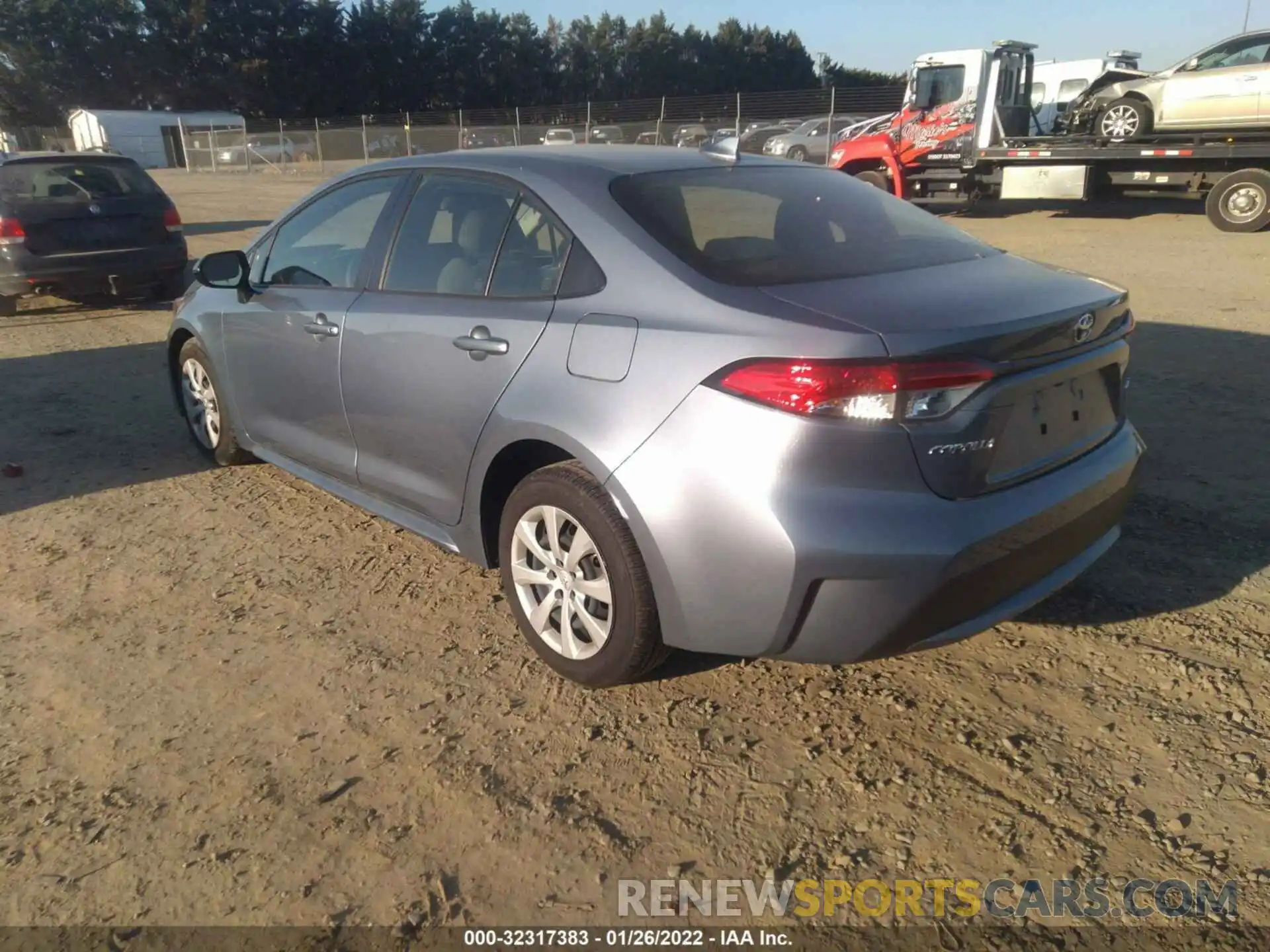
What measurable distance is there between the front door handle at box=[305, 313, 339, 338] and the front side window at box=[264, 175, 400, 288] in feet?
0.49

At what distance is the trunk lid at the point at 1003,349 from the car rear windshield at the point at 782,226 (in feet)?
0.49

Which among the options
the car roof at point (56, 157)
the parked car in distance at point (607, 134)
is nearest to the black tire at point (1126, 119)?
the car roof at point (56, 157)

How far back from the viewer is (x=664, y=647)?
2.91 metres

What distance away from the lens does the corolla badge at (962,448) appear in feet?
8.05

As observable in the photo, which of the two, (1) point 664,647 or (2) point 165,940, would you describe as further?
(1) point 664,647

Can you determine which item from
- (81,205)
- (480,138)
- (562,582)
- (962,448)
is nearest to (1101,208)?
(81,205)

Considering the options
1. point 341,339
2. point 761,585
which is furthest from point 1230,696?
point 341,339

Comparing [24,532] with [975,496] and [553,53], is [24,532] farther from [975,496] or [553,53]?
[553,53]

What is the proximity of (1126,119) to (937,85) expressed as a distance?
3.67 metres

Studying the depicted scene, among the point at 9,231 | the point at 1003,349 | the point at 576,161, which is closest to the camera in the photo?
the point at 1003,349

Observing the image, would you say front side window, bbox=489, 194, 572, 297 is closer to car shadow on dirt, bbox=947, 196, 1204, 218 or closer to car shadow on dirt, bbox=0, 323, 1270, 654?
car shadow on dirt, bbox=0, 323, 1270, 654

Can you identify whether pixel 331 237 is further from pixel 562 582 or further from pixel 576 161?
pixel 562 582

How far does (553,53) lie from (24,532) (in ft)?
242
